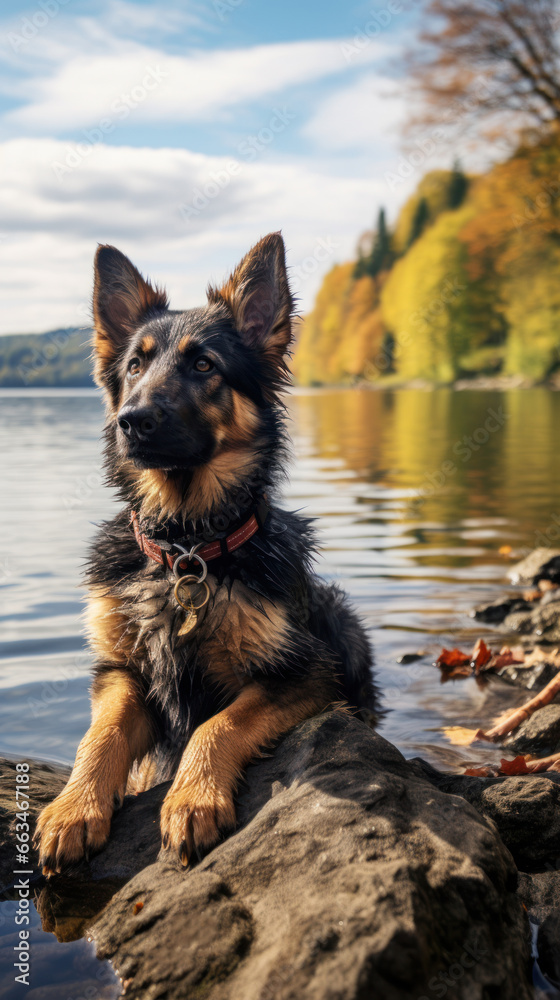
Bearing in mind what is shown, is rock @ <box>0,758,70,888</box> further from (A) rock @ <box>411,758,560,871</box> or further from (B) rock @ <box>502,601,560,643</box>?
(B) rock @ <box>502,601,560,643</box>

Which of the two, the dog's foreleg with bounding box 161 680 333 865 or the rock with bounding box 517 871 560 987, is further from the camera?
the dog's foreleg with bounding box 161 680 333 865

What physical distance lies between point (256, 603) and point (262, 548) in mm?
320

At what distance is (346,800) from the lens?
2889 millimetres

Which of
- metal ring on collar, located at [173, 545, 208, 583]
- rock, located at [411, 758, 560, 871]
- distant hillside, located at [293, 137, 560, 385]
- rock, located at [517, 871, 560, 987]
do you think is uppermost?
distant hillside, located at [293, 137, 560, 385]

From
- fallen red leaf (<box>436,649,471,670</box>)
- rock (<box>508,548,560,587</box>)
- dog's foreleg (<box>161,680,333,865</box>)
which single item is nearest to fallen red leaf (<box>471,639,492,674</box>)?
fallen red leaf (<box>436,649,471,670</box>)

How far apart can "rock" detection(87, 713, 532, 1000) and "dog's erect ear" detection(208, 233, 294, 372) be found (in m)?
2.43

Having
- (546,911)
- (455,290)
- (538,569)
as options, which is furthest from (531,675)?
(455,290)

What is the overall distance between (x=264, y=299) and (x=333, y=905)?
326 cm

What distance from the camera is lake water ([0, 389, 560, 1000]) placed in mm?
5406

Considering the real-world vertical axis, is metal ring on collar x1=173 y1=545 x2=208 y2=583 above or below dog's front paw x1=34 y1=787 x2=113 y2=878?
above

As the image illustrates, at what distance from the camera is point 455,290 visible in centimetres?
5769

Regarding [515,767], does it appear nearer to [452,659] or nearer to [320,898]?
[320,898]

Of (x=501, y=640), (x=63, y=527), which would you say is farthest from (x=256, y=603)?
(x=63, y=527)

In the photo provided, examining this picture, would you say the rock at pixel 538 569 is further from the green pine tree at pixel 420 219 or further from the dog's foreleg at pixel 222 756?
the green pine tree at pixel 420 219
